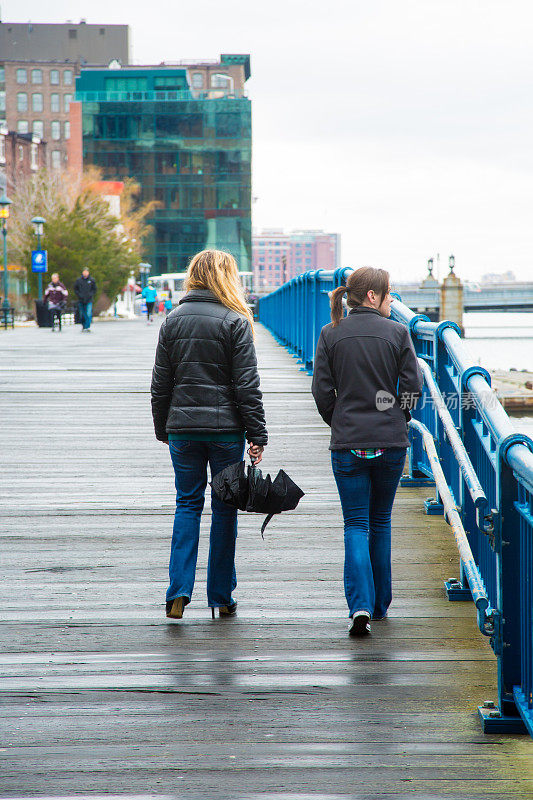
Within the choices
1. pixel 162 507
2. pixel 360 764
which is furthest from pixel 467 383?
pixel 162 507

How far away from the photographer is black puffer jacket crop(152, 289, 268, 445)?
477cm

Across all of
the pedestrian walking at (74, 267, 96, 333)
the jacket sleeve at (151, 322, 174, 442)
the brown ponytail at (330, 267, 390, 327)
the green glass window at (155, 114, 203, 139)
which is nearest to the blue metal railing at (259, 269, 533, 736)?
the brown ponytail at (330, 267, 390, 327)

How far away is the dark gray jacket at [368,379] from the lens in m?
4.55

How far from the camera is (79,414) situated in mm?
11742

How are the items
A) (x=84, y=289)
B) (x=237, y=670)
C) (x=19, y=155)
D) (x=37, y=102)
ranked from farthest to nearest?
(x=37, y=102) → (x=19, y=155) → (x=84, y=289) → (x=237, y=670)

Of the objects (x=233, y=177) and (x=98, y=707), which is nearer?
(x=98, y=707)

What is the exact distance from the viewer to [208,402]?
480cm

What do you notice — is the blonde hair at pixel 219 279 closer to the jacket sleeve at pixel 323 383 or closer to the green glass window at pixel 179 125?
the jacket sleeve at pixel 323 383

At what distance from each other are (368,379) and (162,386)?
3.08 feet

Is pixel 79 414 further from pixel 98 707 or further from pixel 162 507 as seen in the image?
pixel 98 707

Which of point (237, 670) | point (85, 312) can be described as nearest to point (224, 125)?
point (85, 312)

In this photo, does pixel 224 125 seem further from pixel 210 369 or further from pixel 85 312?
pixel 210 369

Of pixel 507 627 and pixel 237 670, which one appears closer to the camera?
pixel 507 627

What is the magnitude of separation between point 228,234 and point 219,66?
38.2 m
